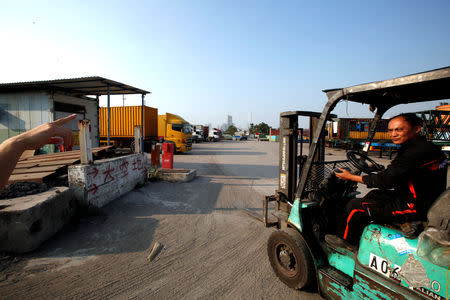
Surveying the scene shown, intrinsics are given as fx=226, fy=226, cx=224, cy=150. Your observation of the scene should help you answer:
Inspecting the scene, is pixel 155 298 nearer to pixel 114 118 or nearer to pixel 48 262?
pixel 48 262

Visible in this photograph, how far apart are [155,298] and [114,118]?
2036 cm

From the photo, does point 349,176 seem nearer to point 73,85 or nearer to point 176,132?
point 73,85

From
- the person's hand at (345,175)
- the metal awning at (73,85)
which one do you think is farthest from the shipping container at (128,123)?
the person's hand at (345,175)

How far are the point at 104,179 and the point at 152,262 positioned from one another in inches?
115

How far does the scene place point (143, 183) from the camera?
7590 mm

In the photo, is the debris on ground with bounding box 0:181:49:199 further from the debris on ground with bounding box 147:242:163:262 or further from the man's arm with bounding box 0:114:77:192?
the man's arm with bounding box 0:114:77:192

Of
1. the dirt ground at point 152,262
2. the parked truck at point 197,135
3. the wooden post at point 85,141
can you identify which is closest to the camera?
the dirt ground at point 152,262

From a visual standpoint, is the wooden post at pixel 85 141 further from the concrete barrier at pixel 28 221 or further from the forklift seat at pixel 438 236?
the forklift seat at pixel 438 236

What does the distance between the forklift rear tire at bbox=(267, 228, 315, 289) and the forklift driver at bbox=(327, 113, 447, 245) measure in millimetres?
716

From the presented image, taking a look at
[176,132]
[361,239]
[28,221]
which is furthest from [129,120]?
[361,239]

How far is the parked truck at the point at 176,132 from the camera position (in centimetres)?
1902

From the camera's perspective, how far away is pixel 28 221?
341cm

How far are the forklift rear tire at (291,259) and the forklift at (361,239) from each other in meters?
0.01

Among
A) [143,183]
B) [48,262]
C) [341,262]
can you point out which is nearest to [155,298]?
[48,262]
